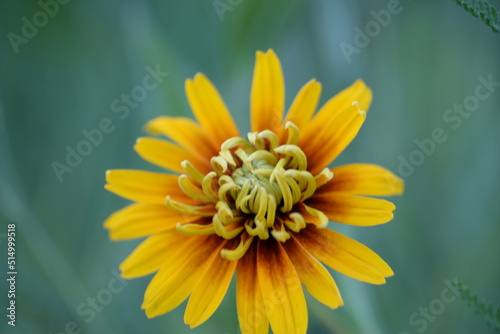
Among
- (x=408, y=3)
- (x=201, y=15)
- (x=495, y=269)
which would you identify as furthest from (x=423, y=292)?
(x=201, y=15)

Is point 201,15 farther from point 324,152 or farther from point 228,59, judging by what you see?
point 324,152

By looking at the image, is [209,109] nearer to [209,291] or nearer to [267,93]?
[267,93]

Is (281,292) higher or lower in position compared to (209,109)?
lower

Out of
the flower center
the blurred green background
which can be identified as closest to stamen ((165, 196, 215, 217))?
the flower center
